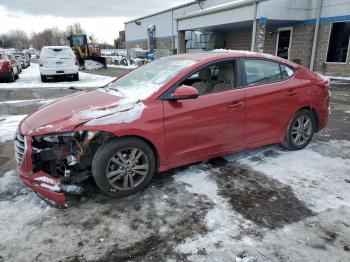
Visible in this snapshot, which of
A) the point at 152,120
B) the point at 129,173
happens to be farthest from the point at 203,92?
the point at 129,173

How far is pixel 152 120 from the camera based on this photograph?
333cm

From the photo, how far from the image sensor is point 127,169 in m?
3.34

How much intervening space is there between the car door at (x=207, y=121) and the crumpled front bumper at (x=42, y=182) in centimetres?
126

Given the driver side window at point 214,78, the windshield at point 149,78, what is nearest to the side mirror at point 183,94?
the windshield at point 149,78

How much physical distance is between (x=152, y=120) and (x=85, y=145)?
2.50ft

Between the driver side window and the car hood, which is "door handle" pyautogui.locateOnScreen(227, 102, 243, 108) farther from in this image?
the car hood

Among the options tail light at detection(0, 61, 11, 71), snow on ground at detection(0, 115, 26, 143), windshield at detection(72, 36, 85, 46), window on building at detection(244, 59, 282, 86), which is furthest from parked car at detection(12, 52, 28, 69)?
window on building at detection(244, 59, 282, 86)

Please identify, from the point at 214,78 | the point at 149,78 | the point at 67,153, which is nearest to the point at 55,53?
the point at 149,78

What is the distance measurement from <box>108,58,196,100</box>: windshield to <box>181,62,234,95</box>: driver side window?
0.68ft

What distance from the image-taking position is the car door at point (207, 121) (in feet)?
11.5

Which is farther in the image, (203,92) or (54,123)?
(203,92)

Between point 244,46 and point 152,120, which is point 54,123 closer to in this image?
point 152,120

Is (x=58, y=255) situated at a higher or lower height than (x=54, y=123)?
lower

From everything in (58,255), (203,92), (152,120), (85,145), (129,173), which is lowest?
(58,255)
